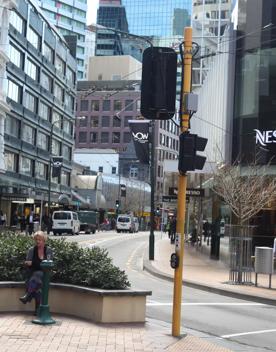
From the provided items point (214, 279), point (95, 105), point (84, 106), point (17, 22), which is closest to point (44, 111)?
point (17, 22)

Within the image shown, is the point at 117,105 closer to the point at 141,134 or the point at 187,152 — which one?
the point at 141,134

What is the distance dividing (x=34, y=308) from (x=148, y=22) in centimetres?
3241

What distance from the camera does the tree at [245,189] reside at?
2222 centimetres

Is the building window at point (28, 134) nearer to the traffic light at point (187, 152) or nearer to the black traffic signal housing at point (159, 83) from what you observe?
the black traffic signal housing at point (159, 83)

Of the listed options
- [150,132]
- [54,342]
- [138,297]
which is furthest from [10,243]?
[150,132]

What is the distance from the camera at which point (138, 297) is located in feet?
32.8

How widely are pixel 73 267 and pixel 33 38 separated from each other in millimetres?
62695

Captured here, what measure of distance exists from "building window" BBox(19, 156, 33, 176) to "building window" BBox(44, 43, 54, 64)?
14321mm

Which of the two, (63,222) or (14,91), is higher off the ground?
(14,91)

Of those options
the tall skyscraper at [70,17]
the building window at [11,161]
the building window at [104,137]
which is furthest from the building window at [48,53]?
the tall skyscraper at [70,17]

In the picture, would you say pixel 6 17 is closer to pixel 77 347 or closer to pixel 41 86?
pixel 41 86

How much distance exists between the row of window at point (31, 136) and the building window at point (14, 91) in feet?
7.13

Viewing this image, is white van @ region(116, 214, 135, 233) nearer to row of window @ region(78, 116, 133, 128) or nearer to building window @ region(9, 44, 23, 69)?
building window @ region(9, 44, 23, 69)

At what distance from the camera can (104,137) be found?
485 feet
